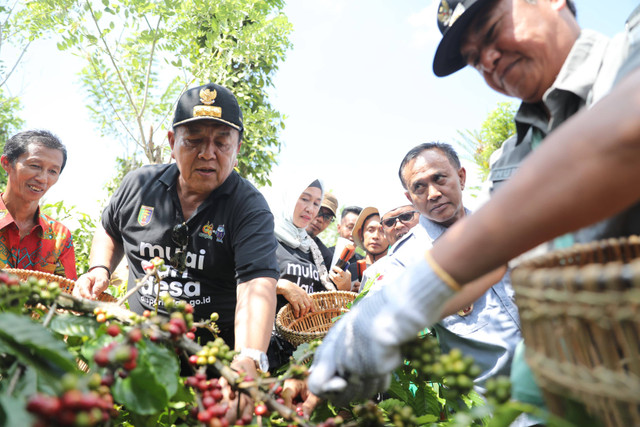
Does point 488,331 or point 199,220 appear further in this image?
point 199,220

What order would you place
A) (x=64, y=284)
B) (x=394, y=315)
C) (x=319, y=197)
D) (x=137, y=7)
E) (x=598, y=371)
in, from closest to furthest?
(x=598, y=371) → (x=394, y=315) → (x=64, y=284) → (x=319, y=197) → (x=137, y=7)

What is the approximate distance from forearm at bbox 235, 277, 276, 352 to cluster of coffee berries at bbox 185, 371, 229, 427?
2.06ft

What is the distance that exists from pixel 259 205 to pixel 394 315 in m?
1.68

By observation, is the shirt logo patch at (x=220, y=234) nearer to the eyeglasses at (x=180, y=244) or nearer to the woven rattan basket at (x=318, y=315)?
the eyeglasses at (x=180, y=244)

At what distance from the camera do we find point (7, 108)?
1702cm

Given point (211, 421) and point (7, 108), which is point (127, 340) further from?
point (7, 108)

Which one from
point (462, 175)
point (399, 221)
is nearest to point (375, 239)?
point (399, 221)

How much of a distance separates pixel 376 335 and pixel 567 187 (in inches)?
18.7

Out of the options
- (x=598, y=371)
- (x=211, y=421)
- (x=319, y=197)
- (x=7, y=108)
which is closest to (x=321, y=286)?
(x=319, y=197)

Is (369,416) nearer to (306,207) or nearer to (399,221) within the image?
(306,207)

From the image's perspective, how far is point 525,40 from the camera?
1419mm

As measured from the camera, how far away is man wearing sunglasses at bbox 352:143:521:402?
2258mm

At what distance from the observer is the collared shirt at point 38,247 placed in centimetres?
339

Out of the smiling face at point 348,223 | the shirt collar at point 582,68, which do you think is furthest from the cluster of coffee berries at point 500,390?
the smiling face at point 348,223
